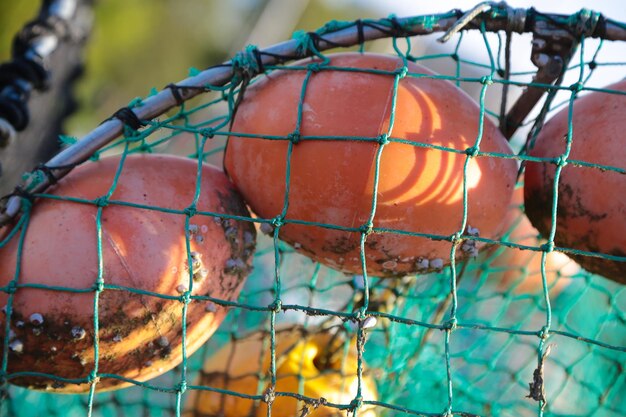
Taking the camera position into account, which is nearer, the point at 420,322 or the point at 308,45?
the point at 420,322

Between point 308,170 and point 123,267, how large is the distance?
0.34m

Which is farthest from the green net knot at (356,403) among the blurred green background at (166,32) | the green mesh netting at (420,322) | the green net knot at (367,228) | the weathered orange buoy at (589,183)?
the blurred green background at (166,32)

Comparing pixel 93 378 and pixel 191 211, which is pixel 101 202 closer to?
pixel 191 211

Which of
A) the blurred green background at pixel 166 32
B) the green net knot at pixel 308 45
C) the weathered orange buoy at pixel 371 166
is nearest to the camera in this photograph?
the weathered orange buoy at pixel 371 166

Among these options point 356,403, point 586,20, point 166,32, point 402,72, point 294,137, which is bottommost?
point 356,403

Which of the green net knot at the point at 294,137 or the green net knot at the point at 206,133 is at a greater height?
the green net knot at the point at 206,133

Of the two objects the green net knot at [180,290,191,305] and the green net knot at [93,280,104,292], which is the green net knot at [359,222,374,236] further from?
the green net knot at [93,280,104,292]

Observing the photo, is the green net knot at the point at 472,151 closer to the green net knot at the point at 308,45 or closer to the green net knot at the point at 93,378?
the green net knot at the point at 308,45

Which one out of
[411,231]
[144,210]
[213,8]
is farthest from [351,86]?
[213,8]

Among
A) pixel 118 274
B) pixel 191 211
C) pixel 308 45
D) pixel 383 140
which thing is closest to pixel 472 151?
pixel 383 140

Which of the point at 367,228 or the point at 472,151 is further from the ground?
the point at 472,151

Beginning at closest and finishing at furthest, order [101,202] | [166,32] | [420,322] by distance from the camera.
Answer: [420,322] < [101,202] < [166,32]

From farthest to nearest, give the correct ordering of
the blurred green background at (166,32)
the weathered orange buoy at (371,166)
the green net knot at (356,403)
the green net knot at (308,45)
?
the blurred green background at (166,32), the green net knot at (308,45), the weathered orange buoy at (371,166), the green net knot at (356,403)

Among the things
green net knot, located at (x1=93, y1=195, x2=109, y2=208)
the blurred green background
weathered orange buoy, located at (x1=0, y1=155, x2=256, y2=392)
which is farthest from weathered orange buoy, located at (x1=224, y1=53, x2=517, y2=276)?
the blurred green background
